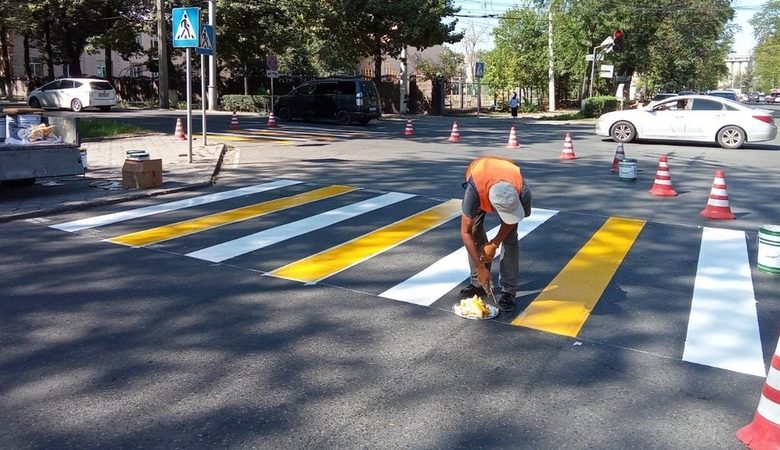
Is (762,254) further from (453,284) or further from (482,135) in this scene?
(482,135)

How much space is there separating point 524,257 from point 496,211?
233cm

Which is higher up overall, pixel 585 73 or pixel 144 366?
pixel 585 73

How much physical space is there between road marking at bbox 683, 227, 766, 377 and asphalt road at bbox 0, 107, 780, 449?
0.28ft

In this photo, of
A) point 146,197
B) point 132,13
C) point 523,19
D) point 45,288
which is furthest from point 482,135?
point 523,19

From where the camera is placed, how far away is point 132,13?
39.3m

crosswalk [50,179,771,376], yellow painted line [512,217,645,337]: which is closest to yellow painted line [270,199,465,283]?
crosswalk [50,179,771,376]

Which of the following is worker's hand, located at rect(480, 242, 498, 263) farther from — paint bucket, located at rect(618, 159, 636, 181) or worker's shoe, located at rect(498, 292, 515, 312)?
paint bucket, located at rect(618, 159, 636, 181)

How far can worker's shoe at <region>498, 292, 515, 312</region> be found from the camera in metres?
5.23

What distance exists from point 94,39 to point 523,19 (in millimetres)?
30295

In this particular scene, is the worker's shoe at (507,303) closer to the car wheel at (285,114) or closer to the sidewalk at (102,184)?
the sidewalk at (102,184)

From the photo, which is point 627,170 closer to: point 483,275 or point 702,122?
point 483,275

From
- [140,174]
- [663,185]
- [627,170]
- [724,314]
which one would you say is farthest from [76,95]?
[724,314]

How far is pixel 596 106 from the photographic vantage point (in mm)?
38250

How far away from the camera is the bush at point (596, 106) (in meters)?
37.6
